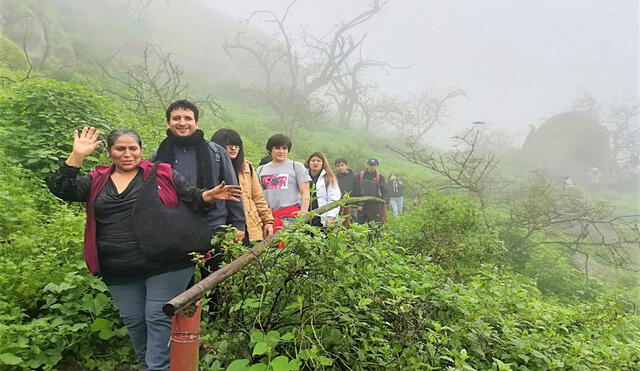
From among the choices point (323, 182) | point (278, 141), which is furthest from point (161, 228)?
point (323, 182)

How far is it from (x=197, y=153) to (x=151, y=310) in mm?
1145

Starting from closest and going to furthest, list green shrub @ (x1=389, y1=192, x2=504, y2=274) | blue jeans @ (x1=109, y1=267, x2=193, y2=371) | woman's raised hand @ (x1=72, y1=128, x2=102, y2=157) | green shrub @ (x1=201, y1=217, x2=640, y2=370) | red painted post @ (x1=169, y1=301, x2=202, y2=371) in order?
red painted post @ (x1=169, y1=301, x2=202, y2=371), green shrub @ (x1=201, y1=217, x2=640, y2=370), blue jeans @ (x1=109, y1=267, x2=193, y2=371), woman's raised hand @ (x1=72, y1=128, x2=102, y2=157), green shrub @ (x1=389, y1=192, x2=504, y2=274)

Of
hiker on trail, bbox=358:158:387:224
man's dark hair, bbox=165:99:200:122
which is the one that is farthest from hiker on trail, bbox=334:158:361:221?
man's dark hair, bbox=165:99:200:122

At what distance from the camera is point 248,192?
3631mm

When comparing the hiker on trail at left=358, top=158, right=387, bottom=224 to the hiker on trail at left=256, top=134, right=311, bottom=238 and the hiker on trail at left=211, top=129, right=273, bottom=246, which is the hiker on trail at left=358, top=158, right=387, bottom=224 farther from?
the hiker on trail at left=211, top=129, right=273, bottom=246

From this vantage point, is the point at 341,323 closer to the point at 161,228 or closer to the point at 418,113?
the point at 161,228

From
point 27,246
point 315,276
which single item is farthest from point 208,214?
point 27,246

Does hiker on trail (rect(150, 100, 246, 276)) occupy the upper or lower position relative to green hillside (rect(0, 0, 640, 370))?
upper

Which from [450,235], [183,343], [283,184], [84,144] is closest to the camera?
[183,343]

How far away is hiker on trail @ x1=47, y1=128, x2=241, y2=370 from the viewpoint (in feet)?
7.51

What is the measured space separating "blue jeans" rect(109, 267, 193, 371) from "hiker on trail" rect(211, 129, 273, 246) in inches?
43.1

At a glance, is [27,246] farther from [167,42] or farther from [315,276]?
[167,42]

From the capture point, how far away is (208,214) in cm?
269

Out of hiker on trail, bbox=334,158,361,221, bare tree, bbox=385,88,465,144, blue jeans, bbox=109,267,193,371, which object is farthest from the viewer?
bare tree, bbox=385,88,465,144
